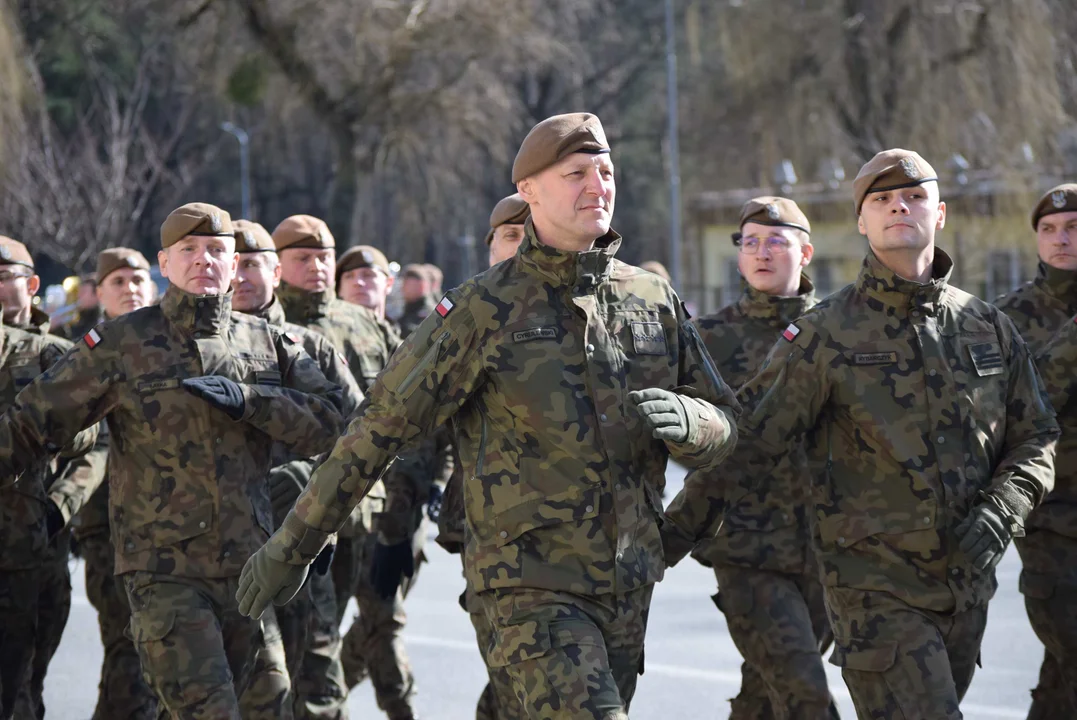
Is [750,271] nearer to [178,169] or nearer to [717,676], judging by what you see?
[717,676]

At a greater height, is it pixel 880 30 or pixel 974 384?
pixel 880 30

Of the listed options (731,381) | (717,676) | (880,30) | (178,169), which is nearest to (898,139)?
(880,30)

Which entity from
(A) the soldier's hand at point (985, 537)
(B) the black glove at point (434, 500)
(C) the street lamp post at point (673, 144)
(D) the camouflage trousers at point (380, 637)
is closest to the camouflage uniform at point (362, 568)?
(D) the camouflage trousers at point (380, 637)

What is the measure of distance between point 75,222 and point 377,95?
7.95m

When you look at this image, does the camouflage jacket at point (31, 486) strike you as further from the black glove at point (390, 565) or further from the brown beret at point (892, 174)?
the brown beret at point (892, 174)

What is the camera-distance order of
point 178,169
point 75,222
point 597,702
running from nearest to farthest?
1. point 597,702
2. point 75,222
3. point 178,169

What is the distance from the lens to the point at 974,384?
560 cm

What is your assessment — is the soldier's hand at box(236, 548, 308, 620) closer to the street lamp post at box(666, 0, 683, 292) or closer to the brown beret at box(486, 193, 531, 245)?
the brown beret at box(486, 193, 531, 245)

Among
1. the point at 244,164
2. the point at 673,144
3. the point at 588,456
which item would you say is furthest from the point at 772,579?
the point at 244,164

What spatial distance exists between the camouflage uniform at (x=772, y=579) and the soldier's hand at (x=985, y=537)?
1443 mm

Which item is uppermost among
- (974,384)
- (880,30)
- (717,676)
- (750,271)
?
(880,30)

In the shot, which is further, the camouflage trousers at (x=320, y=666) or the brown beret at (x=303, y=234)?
the brown beret at (x=303, y=234)

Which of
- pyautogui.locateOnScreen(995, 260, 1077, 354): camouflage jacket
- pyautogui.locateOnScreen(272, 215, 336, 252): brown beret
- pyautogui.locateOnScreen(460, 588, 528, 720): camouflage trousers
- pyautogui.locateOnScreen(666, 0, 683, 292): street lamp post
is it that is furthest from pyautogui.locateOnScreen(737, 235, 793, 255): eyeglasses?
pyautogui.locateOnScreen(666, 0, 683, 292): street lamp post

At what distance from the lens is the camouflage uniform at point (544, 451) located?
4867mm
